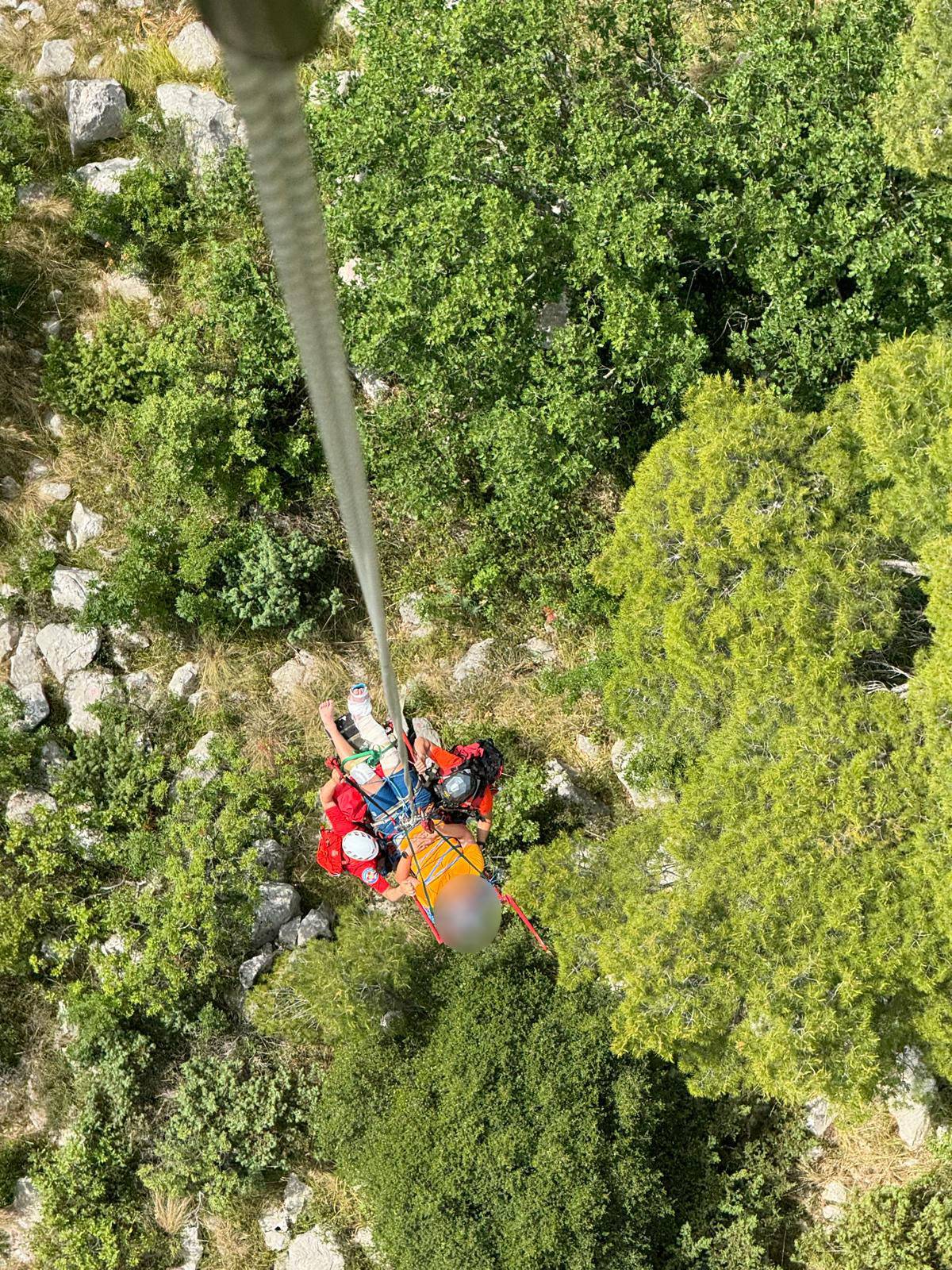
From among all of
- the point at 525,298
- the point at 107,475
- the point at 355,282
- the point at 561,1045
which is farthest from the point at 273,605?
the point at 561,1045

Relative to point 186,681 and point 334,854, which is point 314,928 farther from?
point 334,854

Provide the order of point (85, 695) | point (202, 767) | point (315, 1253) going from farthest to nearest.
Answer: point (85, 695) < point (202, 767) < point (315, 1253)

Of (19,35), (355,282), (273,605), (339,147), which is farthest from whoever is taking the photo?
(19,35)

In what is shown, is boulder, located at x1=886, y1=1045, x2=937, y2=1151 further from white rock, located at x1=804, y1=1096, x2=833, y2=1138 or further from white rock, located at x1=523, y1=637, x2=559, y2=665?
white rock, located at x1=523, y1=637, x2=559, y2=665

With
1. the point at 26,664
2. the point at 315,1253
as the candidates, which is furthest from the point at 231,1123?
the point at 26,664

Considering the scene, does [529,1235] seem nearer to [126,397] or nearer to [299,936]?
[299,936]

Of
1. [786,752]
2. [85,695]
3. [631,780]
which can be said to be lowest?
[631,780]
